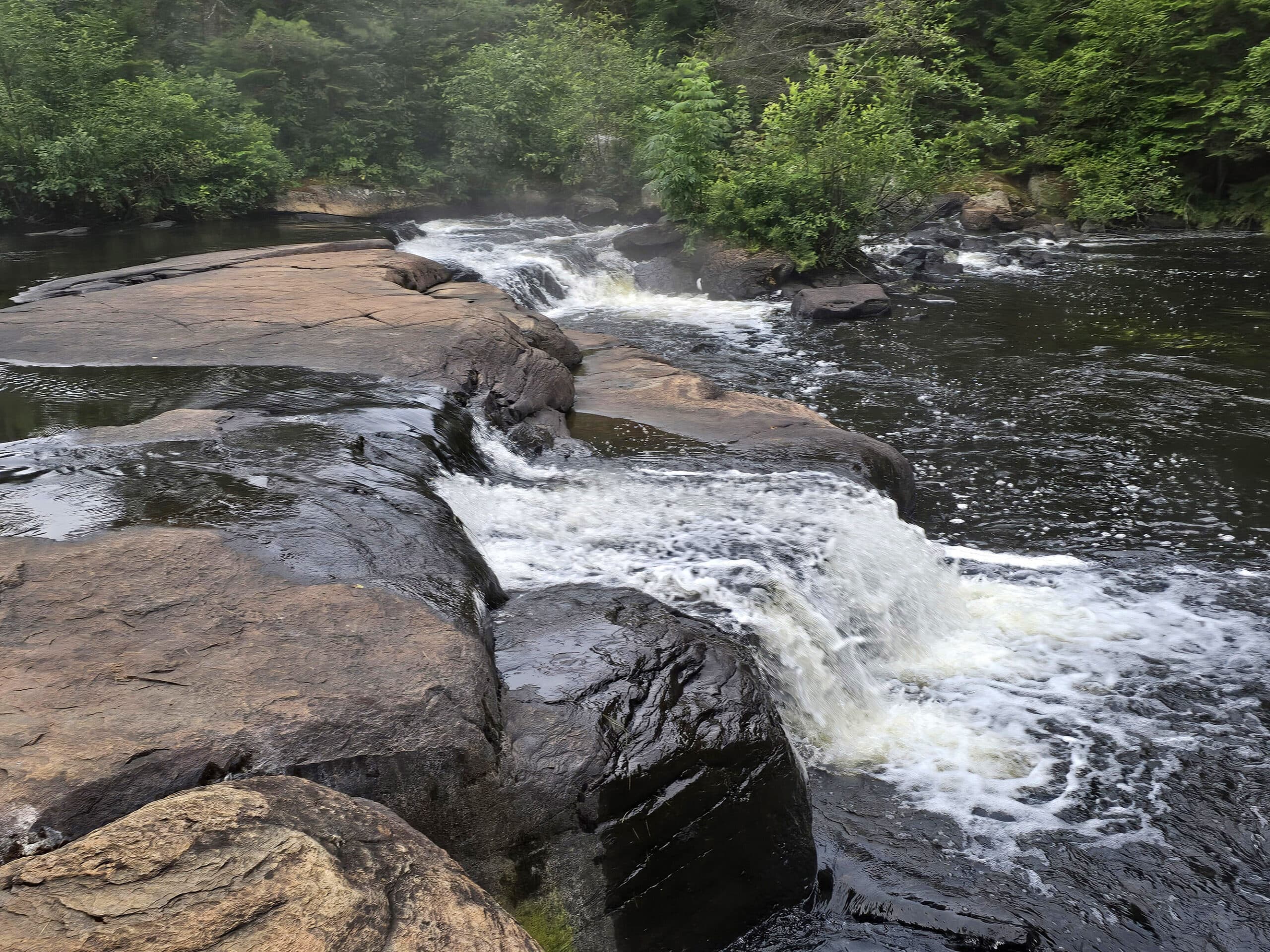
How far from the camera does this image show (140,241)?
15.3 metres

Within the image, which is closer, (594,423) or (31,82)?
(594,423)

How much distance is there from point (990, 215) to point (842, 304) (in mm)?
9719

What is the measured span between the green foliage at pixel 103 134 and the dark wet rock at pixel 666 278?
9.79 metres

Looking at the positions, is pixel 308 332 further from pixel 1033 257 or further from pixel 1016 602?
pixel 1033 257

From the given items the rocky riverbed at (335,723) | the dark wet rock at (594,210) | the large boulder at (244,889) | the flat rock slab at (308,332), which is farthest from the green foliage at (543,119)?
the large boulder at (244,889)

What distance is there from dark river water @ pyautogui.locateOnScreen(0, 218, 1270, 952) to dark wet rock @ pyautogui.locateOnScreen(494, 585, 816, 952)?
150mm

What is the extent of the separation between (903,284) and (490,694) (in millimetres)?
12671

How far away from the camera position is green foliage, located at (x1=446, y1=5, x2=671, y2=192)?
22.1 metres

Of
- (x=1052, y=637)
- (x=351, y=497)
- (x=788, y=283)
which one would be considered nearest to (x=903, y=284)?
(x=788, y=283)

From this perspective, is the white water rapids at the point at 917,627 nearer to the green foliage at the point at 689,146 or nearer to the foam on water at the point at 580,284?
the foam on water at the point at 580,284

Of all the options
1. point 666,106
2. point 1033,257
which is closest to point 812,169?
point 1033,257

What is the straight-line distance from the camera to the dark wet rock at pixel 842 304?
12.2m

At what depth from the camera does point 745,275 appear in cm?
1384

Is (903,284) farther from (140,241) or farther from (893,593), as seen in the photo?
(140,241)
